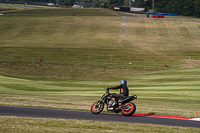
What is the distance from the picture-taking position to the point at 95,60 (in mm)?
63625

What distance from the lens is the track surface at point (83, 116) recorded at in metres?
15.4

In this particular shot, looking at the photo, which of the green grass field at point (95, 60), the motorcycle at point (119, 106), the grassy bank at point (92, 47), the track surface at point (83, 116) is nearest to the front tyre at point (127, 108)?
the motorcycle at point (119, 106)

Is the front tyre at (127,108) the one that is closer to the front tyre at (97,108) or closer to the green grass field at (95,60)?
the front tyre at (97,108)

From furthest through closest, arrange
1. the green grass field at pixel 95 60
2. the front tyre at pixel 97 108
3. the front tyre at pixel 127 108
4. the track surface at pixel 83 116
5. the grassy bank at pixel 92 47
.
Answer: the grassy bank at pixel 92 47 → the green grass field at pixel 95 60 → the front tyre at pixel 97 108 → the front tyre at pixel 127 108 → the track surface at pixel 83 116

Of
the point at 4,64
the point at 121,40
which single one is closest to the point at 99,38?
the point at 121,40

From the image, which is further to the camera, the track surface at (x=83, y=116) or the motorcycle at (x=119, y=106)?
the motorcycle at (x=119, y=106)

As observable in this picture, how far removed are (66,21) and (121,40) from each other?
34239 millimetres

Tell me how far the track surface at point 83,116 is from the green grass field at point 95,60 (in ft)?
5.16

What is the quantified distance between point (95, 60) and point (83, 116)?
154 ft

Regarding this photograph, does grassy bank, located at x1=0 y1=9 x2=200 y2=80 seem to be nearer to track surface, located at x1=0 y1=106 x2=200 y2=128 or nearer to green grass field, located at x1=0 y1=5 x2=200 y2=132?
green grass field, located at x1=0 y1=5 x2=200 y2=132

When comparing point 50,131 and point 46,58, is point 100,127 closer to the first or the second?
point 50,131

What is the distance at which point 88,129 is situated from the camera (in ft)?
44.6

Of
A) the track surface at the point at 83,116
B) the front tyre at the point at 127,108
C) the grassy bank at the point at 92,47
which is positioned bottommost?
the grassy bank at the point at 92,47

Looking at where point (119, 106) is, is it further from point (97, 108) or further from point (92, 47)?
point (92, 47)
